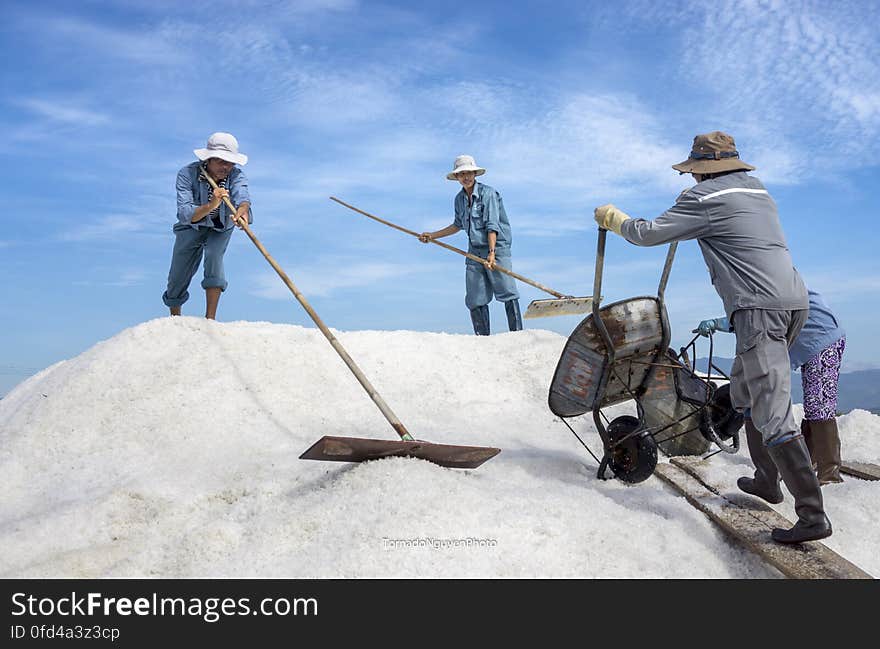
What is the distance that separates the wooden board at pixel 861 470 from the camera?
4.88 metres

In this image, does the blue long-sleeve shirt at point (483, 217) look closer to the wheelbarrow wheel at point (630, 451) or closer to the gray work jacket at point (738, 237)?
the wheelbarrow wheel at point (630, 451)

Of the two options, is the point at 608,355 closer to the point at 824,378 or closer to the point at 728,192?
the point at 728,192

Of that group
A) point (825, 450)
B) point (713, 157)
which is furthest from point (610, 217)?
point (825, 450)

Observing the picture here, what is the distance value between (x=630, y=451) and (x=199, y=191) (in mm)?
4368

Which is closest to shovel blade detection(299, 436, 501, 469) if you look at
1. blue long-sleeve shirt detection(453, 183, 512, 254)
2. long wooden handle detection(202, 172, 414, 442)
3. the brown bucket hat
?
long wooden handle detection(202, 172, 414, 442)

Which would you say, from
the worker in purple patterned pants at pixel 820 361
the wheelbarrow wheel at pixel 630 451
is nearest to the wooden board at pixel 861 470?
the worker in purple patterned pants at pixel 820 361

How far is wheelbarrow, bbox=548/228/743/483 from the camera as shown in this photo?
12.7ft

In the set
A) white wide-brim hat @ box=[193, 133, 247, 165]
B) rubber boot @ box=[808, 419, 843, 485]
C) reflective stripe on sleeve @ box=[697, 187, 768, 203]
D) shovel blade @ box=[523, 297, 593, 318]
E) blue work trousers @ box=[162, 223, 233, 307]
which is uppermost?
white wide-brim hat @ box=[193, 133, 247, 165]

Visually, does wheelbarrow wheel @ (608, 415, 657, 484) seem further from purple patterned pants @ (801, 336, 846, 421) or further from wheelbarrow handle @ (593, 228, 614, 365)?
purple patterned pants @ (801, 336, 846, 421)

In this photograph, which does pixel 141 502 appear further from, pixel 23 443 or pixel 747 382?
pixel 747 382

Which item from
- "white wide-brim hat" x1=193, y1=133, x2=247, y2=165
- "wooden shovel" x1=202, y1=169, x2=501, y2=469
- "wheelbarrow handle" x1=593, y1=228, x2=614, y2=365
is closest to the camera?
"wooden shovel" x1=202, y1=169, x2=501, y2=469

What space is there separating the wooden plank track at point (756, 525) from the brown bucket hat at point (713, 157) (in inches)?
67.6

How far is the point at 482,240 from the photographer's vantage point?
25.3 feet

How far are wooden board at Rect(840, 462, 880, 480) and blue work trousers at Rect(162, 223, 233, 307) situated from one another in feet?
17.6
